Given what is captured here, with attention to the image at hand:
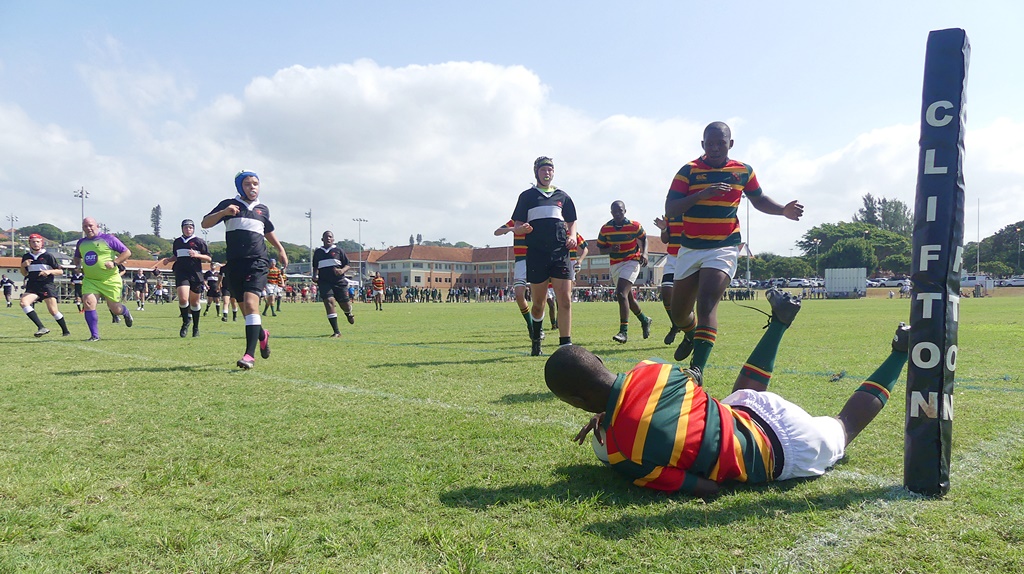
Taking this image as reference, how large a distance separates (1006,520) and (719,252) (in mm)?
3025

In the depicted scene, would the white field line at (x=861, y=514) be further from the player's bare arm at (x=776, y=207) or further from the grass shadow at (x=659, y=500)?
the player's bare arm at (x=776, y=207)

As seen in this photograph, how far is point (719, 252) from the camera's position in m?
4.88

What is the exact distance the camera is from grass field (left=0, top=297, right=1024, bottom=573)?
186 centimetres

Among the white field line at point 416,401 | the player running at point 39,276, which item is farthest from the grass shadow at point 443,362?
the player running at point 39,276

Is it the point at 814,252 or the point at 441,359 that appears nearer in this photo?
the point at 441,359

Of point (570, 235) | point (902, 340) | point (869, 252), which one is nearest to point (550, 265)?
point (570, 235)

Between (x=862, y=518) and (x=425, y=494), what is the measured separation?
1651 millimetres

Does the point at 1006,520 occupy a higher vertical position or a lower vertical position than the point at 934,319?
lower

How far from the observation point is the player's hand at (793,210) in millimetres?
4700

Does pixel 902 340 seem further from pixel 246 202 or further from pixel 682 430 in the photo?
pixel 246 202

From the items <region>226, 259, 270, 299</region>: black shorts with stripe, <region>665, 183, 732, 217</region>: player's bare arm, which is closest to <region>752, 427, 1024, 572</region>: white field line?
<region>665, 183, 732, 217</region>: player's bare arm

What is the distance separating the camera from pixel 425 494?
242cm

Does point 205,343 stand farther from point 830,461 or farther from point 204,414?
point 830,461

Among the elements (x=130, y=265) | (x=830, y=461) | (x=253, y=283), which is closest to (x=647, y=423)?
(x=830, y=461)
